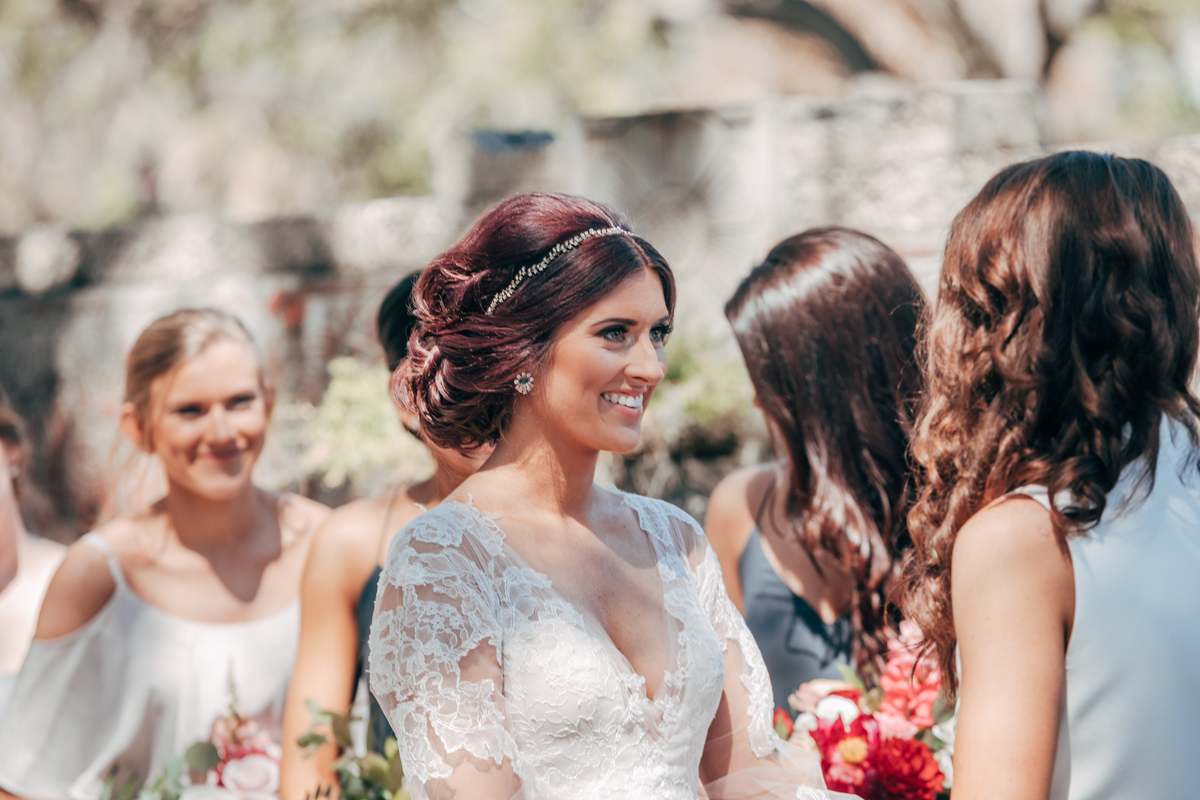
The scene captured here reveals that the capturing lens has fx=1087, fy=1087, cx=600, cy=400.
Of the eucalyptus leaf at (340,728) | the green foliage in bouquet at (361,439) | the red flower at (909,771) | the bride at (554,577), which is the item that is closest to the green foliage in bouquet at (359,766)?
the eucalyptus leaf at (340,728)

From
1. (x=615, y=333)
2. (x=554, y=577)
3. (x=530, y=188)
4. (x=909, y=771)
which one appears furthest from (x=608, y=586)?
(x=530, y=188)

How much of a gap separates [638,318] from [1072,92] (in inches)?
358

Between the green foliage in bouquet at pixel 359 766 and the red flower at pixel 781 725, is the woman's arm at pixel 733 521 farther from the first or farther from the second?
the green foliage in bouquet at pixel 359 766

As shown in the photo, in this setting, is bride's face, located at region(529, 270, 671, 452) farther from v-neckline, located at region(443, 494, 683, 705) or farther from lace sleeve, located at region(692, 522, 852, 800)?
lace sleeve, located at region(692, 522, 852, 800)

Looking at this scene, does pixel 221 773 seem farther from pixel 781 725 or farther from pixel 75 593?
pixel 781 725

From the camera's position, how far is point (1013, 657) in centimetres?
138

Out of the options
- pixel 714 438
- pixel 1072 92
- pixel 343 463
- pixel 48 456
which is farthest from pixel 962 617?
pixel 1072 92

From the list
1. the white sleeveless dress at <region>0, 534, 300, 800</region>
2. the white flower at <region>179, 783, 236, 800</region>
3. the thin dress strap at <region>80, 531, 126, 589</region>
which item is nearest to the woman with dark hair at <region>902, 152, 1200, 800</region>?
the white flower at <region>179, 783, 236, 800</region>

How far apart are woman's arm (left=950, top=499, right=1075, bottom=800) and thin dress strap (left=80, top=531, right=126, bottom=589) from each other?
2.21 meters

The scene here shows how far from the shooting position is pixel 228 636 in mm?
2879

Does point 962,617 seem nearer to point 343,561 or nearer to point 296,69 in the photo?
point 343,561

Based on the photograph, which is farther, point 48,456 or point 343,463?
point 48,456

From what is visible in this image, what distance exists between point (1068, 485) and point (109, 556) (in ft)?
7.81

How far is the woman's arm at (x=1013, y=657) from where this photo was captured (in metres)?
1.38
